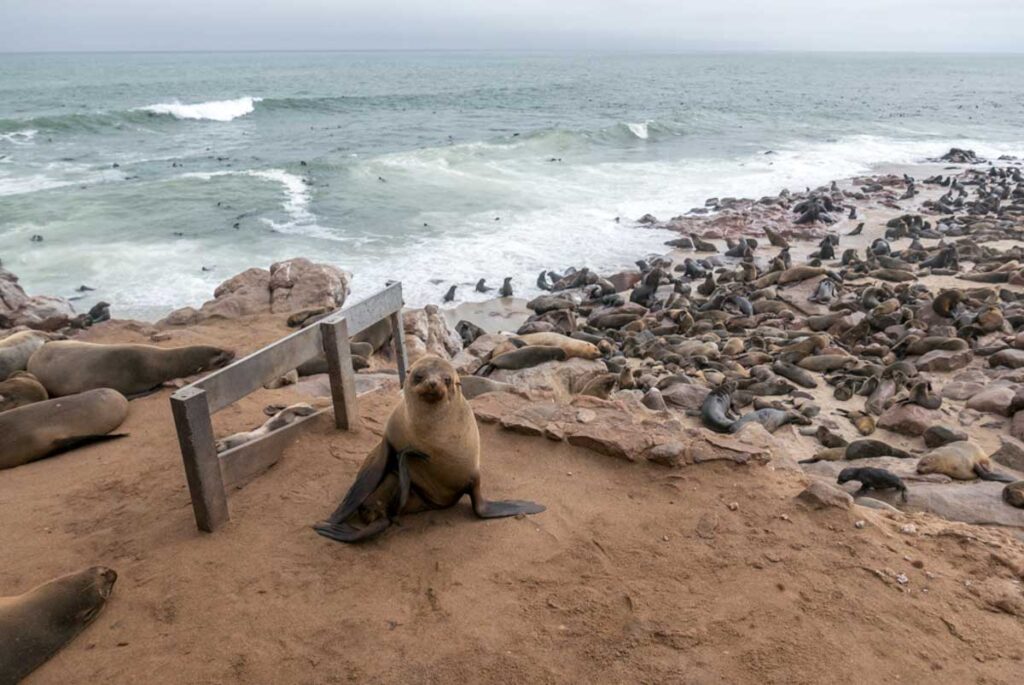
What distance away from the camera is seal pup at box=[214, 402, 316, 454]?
4.79m

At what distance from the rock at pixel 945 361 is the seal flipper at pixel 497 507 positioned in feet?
20.8

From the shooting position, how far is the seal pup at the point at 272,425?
4.79 m

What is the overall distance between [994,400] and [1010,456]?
4.51 feet

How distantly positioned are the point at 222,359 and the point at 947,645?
5869 mm

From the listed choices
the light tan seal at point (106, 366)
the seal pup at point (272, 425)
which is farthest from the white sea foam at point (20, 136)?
the seal pup at point (272, 425)

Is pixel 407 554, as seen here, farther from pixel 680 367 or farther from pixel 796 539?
pixel 680 367

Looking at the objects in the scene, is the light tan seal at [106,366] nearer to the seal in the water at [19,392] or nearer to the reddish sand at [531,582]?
the seal in the water at [19,392]

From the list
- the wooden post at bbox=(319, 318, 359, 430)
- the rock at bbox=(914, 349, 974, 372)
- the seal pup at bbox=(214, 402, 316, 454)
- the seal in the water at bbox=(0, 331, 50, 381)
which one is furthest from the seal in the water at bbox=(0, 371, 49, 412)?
the rock at bbox=(914, 349, 974, 372)

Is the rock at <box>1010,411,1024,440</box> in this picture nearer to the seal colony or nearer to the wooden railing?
the seal colony

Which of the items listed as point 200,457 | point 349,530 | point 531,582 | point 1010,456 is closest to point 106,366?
point 200,457

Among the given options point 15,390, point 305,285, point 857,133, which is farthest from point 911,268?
point 857,133

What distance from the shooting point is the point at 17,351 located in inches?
259

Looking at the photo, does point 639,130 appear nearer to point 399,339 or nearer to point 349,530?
point 399,339

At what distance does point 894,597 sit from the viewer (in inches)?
135
